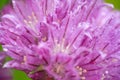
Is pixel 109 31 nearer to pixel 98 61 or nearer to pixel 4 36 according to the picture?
pixel 98 61

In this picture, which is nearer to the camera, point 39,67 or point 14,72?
point 39,67

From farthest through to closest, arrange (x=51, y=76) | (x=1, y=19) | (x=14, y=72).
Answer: (x=14, y=72) → (x=1, y=19) → (x=51, y=76)

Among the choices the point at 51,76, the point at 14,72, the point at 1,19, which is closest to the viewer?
the point at 51,76

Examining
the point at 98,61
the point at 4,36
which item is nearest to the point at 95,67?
the point at 98,61

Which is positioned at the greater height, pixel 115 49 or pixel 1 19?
pixel 1 19

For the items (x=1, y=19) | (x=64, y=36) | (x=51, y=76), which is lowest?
(x=51, y=76)

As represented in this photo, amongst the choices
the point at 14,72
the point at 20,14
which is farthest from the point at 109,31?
the point at 14,72

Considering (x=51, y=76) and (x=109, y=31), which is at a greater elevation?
(x=109, y=31)

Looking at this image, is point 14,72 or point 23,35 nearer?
point 23,35

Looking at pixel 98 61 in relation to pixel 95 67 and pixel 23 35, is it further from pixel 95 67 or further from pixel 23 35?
pixel 23 35
